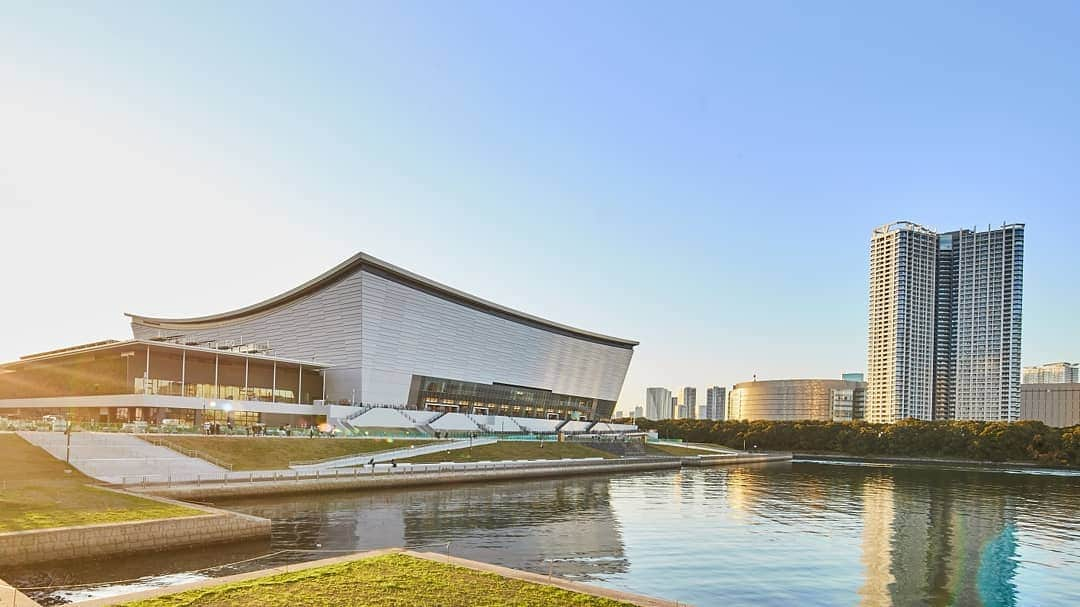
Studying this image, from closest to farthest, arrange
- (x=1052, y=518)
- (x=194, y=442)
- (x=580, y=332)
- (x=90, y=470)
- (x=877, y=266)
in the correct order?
(x=90, y=470) → (x=1052, y=518) → (x=194, y=442) → (x=580, y=332) → (x=877, y=266)

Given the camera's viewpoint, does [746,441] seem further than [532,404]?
Yes

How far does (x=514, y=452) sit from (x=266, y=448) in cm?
2667

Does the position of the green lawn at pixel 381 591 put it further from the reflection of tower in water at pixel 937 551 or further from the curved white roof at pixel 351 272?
the curved white roof at pixel 351 272

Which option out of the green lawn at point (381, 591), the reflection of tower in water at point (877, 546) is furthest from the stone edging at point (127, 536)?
the reflection of tower in water at point (877, 546)

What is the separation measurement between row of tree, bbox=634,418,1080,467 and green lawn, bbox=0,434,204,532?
4611 inches

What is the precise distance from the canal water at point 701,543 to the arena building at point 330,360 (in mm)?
37350

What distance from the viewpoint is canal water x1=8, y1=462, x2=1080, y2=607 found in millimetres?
22125

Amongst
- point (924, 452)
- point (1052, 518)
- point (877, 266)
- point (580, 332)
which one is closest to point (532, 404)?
point (580, 332)

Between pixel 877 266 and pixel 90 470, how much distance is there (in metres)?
194

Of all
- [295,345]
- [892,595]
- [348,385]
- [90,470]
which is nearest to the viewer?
[892,595]

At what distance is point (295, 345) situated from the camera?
9500 cm

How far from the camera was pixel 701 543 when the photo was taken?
3097 centimetres

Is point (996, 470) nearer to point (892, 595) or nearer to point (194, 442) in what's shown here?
point (892, 595)

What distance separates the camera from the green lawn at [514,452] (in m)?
63.3
